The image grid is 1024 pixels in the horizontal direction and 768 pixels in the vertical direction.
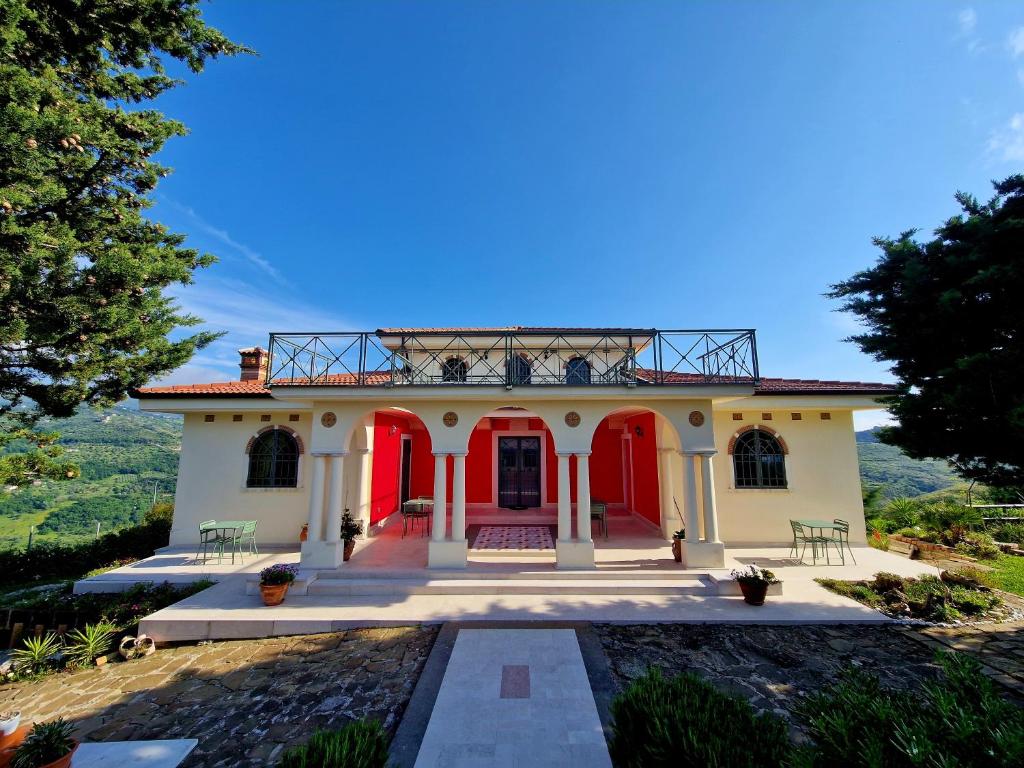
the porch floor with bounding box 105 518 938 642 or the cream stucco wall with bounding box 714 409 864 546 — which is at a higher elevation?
A: the cream stucco wall with bounding box 714 409 864 546

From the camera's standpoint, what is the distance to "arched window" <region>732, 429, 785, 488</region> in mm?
10219

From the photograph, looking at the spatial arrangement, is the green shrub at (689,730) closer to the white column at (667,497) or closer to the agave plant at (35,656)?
the white column at (667,497)

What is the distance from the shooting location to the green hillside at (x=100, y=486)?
100 feet

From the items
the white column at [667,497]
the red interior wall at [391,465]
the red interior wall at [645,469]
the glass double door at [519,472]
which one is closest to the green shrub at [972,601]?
the white column at [667,497]

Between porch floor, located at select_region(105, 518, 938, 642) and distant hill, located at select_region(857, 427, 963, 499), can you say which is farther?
distant hill, located at select_region(857, 427, 963, 499)

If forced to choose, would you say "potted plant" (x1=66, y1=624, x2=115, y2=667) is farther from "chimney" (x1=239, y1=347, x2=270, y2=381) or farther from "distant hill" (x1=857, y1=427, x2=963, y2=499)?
"distant hill" (x1=857, y1=427, x2=963, y2=499)

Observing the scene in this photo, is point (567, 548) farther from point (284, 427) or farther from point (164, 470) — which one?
point (164, 470)

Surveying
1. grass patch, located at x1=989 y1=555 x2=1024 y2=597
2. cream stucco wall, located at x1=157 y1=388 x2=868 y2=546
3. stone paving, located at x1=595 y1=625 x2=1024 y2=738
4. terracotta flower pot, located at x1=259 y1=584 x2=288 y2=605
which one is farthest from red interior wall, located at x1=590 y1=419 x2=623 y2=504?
terracotta flower pot, located at x1=259 y1=584 x2=288 y2=605

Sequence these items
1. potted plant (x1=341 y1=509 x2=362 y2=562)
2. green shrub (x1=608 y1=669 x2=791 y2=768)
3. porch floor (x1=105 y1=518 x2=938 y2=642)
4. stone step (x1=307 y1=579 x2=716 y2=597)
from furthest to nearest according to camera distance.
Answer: potted plant (x1=341 y1=509 x2=362 y2=562)
stone step (x1=307 y1=579 x2=716 y2=597)
porch floor (x1=105 y1=518 x2=938 y2=642)
green shrub (x1=608 y1=669 x2=791 y2=768)

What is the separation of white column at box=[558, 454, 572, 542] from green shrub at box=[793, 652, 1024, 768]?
530 centimetres

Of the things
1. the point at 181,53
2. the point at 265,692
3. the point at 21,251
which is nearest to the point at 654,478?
the point at 265,692

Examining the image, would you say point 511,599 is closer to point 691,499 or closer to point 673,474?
point 691,499

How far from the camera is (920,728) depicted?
2359 millimetres

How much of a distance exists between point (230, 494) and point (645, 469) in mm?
11445
